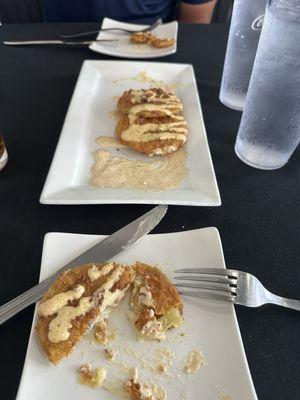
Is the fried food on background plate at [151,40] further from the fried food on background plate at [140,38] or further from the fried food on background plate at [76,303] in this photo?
the fried food on background plate at [76,303]

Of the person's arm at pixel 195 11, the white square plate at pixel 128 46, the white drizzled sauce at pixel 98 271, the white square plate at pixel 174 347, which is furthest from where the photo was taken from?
the person's arm at pixel 195 11

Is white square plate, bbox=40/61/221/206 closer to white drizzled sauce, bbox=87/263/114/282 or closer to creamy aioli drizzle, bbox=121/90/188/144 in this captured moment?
creamy aioli drizzle, bbox=121/90/188/144

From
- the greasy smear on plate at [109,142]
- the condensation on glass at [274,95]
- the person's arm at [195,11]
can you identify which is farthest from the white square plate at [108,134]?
the person's arm at [195,11]

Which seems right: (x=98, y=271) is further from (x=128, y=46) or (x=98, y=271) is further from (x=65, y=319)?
(x=128, y=46)

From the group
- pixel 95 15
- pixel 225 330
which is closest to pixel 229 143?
pixel 225 330

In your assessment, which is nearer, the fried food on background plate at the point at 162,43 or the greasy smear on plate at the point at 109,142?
the greasy smear on plate at the point at 109,142

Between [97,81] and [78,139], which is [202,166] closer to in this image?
[78,139]
